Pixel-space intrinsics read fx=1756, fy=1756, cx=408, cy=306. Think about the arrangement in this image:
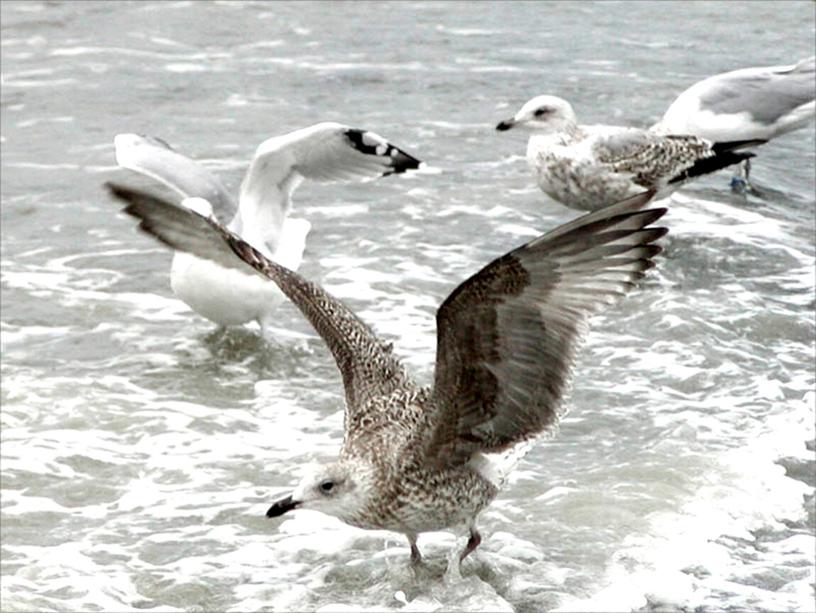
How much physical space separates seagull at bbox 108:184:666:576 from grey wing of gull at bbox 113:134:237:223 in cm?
248

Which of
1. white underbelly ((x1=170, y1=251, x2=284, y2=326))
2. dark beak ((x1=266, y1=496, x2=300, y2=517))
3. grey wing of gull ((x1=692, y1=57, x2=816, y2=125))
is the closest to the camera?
dark beak ((x1=266, y1=496, x2=300, y2=517))

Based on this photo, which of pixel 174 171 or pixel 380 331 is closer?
pixel 380 331

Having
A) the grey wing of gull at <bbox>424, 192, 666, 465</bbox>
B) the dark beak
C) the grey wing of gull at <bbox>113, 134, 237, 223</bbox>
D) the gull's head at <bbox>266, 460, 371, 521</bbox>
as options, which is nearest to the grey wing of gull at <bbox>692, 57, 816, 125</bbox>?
the grey wing of gull at <bbox>113, 134, 237, 223</bbox>

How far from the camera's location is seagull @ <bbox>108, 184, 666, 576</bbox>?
4.81m

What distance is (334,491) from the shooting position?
5277mm

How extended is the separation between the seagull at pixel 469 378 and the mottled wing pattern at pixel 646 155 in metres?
3.87

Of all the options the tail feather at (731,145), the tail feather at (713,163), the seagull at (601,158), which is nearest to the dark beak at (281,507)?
the seagull at (601,158)

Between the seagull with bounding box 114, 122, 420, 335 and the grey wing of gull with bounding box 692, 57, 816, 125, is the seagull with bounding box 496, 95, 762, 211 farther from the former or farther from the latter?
the seagull with bounding box 114, 122, 420, 335

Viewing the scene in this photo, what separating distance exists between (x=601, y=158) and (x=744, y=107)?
1.39 metres

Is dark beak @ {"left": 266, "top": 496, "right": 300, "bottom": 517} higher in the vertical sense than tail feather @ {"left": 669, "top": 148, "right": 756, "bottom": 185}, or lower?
higher

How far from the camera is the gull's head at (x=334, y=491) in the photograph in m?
5.20

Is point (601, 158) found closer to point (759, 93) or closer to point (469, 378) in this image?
point (759, 93)

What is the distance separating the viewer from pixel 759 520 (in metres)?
6.15

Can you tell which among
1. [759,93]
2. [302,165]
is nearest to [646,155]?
[759,93]
